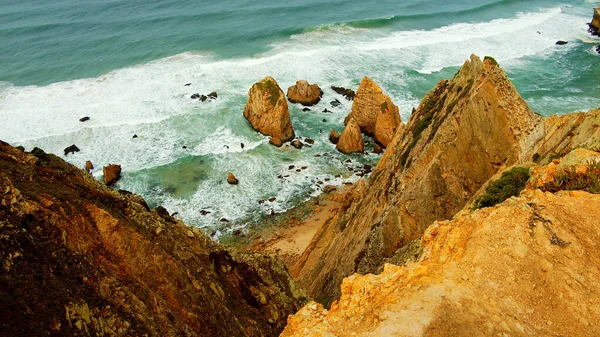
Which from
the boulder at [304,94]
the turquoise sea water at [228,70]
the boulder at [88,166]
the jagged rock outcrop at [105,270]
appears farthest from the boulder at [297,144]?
the jagged rock outcrop at [105,270]

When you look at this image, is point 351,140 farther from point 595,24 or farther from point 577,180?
point 595,24

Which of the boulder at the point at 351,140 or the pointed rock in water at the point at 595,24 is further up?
the pointed rock in water at the point at 595,24

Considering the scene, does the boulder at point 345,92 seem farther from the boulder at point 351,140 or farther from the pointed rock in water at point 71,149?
the pointed rock in water at point 71,149

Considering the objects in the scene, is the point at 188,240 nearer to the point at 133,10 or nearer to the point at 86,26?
the point at 86,26

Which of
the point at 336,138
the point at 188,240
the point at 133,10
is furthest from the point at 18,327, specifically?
the point at 133,10

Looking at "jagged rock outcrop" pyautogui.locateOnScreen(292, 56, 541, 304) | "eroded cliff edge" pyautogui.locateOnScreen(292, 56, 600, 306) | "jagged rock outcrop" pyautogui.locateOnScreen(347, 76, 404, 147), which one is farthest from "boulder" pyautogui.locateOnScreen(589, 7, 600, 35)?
"eroded cliff edge" pyautogui.locateOnScreen(292, 56, 600, 306)

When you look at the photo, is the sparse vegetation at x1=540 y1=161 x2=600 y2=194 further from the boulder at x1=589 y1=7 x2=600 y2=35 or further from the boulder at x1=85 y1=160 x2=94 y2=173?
the boulder at x1=589 y1=7 x2=600 y2=35
